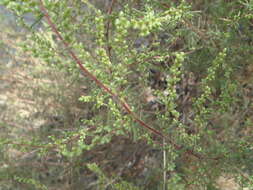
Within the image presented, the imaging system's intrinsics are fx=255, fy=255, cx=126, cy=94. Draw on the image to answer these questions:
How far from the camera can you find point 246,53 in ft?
6.53

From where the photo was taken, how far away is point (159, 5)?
65.4 inches

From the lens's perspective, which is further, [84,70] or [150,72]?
[150,72]

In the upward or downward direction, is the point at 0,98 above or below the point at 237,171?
above

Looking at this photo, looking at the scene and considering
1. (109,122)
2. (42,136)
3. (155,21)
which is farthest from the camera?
(42,136)

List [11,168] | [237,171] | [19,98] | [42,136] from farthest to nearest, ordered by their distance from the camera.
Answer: [19,98], [42,136], [11,168], [237,171]

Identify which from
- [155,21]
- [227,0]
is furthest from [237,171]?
[227,0]

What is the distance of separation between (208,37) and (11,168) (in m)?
2.19

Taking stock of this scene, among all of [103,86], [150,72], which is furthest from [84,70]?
[150,72]

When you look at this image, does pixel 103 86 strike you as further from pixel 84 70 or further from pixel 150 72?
pixel 150 72

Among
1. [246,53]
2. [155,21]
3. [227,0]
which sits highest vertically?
[227,0]

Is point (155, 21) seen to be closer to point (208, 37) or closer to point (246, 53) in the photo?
point (208, 37)

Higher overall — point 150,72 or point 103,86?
point 150,72

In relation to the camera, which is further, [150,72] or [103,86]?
[150,72]

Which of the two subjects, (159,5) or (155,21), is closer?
(155,21)
